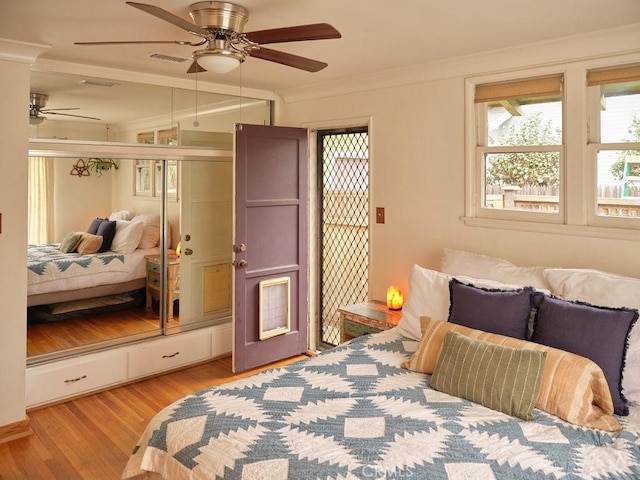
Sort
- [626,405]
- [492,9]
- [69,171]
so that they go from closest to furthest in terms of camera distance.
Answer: [626,405]
[492,9]
[69,171]

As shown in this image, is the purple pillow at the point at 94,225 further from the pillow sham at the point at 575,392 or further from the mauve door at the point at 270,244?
the pillow sham at the point at 575,392

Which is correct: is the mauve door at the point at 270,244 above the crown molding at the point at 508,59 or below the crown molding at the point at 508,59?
below

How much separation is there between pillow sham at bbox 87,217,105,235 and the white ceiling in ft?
3.66

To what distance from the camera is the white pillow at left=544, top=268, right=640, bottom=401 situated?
2.17m

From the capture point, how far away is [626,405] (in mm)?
2111

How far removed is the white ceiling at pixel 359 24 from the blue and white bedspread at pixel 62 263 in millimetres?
A: 1321

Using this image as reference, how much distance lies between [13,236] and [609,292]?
3.35 m

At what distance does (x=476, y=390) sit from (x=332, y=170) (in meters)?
2.88

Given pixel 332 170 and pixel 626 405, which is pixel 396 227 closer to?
pixel 332 170

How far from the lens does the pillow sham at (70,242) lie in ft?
11.8

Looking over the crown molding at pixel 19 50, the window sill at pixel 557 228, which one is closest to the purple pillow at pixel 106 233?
the crown molding at pixel 19 50

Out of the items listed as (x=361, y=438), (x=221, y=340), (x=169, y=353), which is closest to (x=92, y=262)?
(x=169, y=353)

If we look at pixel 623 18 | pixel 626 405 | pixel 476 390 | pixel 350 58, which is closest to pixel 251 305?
pixel 350 58

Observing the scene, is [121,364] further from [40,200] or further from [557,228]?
[557,228]
